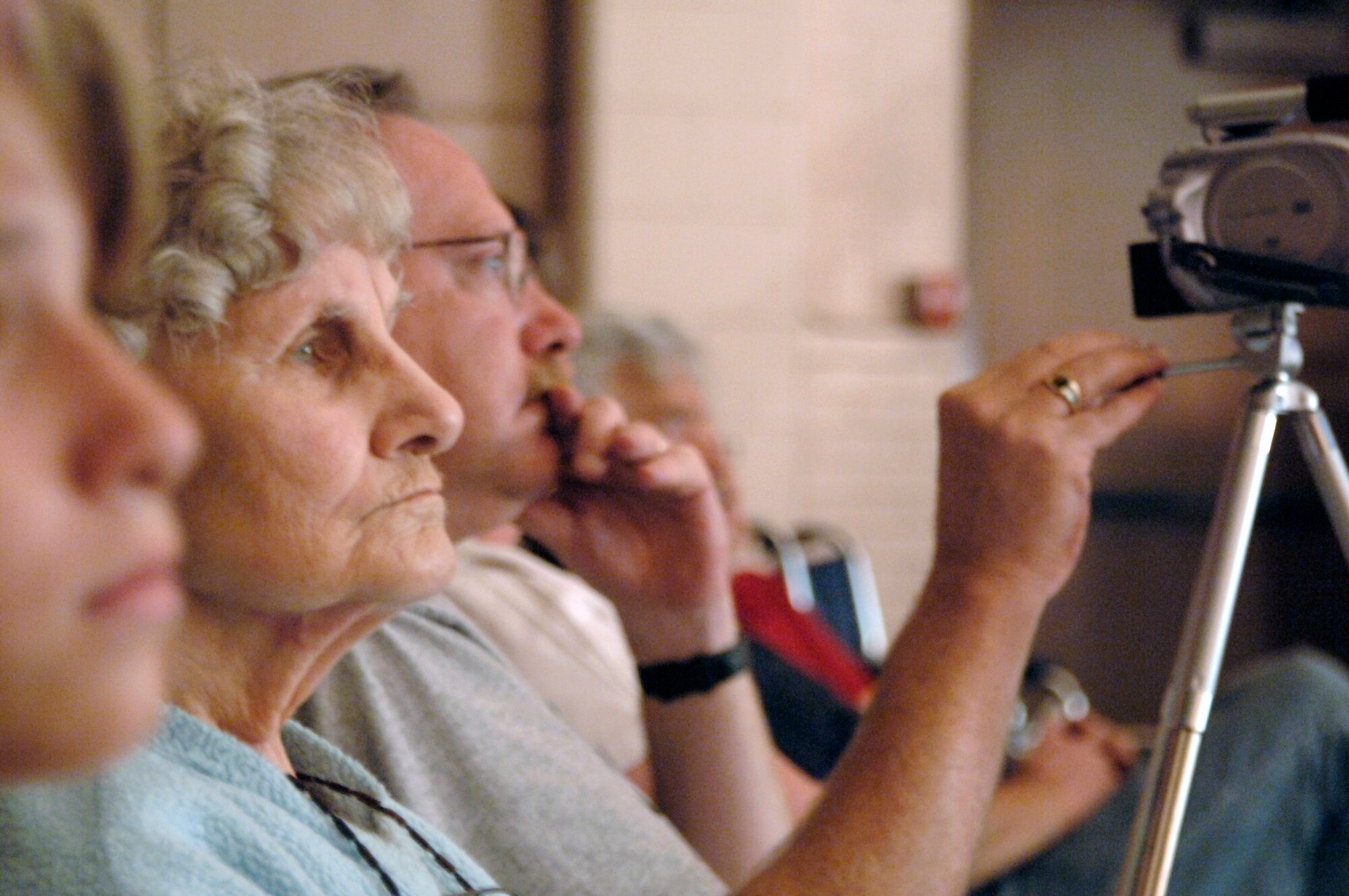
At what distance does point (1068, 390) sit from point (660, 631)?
482 millimetres

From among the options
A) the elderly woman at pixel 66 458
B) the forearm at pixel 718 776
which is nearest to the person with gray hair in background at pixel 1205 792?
the forearm at pixel 718 776

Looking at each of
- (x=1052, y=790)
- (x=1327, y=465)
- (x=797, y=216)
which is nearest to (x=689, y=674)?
(x=1327, y=465)

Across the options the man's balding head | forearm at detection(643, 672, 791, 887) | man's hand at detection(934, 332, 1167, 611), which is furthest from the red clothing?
man's hand at detection(934, 332, 1167, 611)

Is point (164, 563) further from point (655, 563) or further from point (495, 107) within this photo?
point (495, 107)

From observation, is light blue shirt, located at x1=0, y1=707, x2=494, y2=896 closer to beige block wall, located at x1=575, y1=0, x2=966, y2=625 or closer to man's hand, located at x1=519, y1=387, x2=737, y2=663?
man's hand, located at x1=519, y1=387, x2=737, y2=663

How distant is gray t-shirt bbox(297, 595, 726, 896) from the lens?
0.97 metres

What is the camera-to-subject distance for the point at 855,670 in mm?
2197

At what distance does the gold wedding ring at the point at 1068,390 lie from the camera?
0.93 m

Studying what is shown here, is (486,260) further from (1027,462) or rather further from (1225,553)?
(1225,553)

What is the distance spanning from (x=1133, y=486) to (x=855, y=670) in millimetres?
1937

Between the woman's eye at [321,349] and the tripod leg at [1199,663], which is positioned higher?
the woman's eye at [321,349]

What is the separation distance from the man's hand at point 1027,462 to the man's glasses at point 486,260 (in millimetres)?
436

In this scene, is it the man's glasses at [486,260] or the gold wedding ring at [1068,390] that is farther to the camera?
the man's glasses at [486,260]

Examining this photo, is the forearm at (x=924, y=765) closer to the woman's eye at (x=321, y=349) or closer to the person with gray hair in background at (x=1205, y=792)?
the woman's eye at (x=321, y=349)
